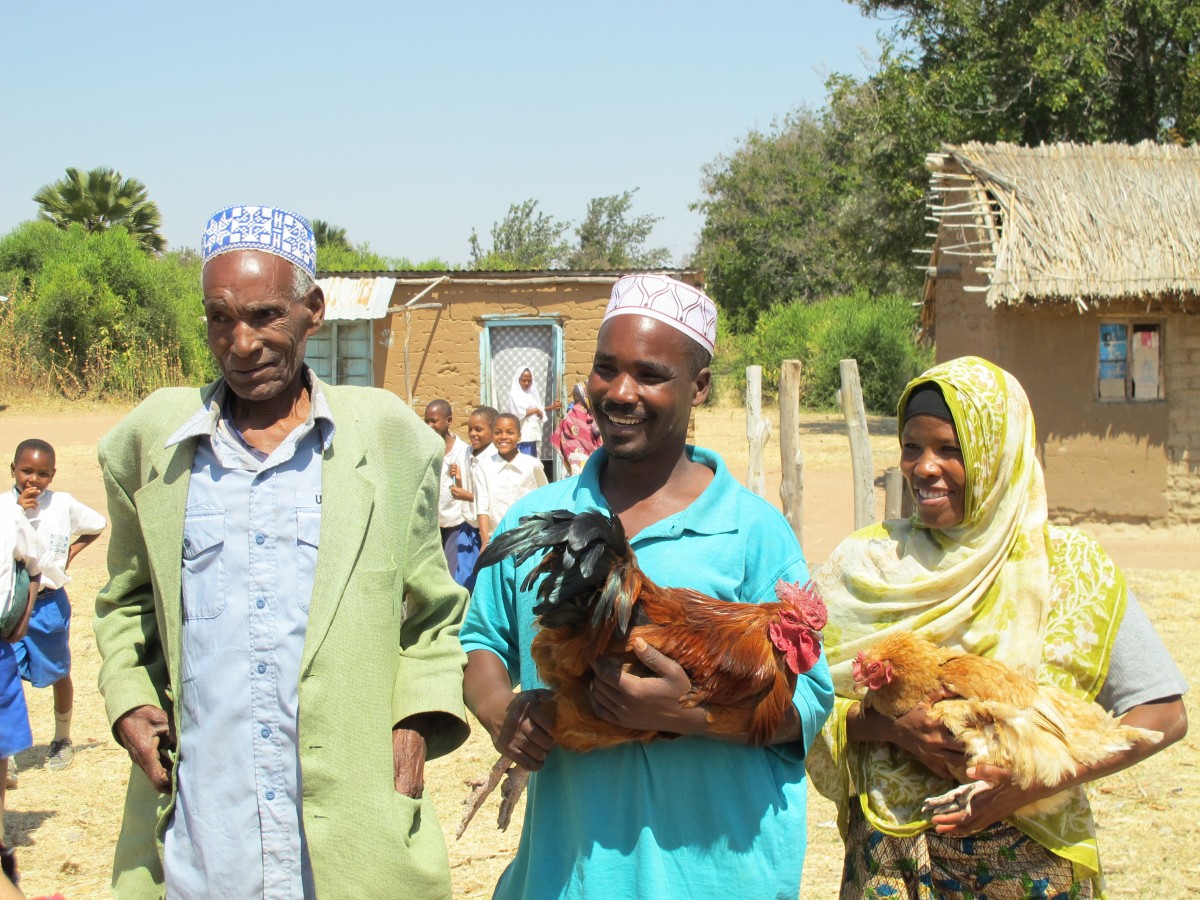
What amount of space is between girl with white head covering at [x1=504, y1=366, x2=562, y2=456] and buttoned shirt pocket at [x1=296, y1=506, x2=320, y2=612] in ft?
41.9

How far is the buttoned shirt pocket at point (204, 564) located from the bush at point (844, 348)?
2470 centimetres

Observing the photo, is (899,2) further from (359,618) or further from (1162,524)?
(359,618)

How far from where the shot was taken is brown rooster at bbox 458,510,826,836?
76.3 inches

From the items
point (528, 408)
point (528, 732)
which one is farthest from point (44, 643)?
point (528, 408)

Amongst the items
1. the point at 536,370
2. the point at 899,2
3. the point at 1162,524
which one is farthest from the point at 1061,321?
the point at 899,2

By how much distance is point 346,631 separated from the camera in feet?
7.32

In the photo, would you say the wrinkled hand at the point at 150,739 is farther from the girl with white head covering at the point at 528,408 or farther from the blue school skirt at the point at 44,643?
the girl with white head covering at the point at 528,408

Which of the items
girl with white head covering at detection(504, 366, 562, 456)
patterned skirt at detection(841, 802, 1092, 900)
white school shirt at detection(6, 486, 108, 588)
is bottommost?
patterned skirt at detection(841, 802, 1092, 900)

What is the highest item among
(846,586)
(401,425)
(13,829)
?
(401,425)

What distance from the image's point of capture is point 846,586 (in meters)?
2.84

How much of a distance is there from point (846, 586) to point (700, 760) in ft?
3.20

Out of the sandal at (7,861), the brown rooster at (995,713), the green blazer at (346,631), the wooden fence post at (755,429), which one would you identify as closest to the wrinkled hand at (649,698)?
the green blazer at (346,631)

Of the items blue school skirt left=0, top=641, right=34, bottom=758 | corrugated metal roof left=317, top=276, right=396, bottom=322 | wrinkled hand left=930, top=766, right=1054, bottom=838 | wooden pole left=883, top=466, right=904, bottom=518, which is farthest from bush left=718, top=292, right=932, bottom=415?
wrinkled hand left=930, top=766, right=1054, bottom=838

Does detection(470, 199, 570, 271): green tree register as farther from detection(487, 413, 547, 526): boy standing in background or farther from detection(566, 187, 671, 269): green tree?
detection(487, 413, 547, 526): boy standing in background
